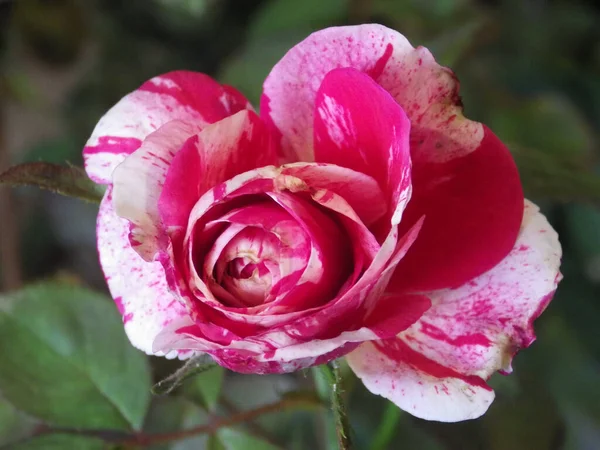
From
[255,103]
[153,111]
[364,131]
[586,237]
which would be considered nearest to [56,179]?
[153,111]

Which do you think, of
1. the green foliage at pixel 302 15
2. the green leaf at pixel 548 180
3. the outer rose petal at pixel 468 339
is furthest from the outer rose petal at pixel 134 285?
the green foliage at pixel 302 15

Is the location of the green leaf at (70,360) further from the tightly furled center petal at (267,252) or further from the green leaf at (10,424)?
the tightly furled center petal at (267,252)

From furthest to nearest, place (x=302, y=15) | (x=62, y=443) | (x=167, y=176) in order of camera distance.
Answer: (x=302, y=15) < (x=62, y=443) < (x=167, y=176)

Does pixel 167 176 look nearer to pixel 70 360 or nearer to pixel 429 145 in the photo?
pixel 429 145

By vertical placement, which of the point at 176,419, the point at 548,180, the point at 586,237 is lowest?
the point at 586,237

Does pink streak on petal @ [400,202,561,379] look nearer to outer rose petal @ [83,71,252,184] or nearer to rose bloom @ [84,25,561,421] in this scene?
rose bloom @ [84,25,561,421]

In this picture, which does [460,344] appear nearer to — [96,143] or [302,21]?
[96,143]
